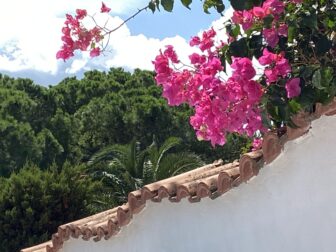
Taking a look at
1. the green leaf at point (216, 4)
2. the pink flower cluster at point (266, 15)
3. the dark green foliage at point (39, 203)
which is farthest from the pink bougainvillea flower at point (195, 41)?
the dark green foliage at point (39, 203)

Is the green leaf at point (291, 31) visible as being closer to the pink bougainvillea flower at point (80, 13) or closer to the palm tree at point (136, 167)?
the pink bougainvillea flower at point (80, 13)

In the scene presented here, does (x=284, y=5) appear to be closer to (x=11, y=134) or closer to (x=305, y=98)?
(x=305, y=98)

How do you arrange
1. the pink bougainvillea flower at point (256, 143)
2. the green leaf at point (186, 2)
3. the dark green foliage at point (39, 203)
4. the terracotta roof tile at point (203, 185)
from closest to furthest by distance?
the green leaf at point (186, 2)
the terracotta roof tile at point (203, 185)
the pink bougainvillea flower at point (256, 143)
the dark green foliage at point (39, 203)

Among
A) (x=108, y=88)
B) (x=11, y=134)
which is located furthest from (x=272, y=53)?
(x=108, y=88)

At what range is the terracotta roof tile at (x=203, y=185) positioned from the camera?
4.51 meters

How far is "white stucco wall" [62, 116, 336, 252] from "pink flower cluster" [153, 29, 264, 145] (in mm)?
661

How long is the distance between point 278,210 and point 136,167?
998 centimetres

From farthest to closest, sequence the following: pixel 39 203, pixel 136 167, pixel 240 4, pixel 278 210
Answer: pixel 136 167 < pixel 39 203 < pixel 278 210 < pixel 240 4

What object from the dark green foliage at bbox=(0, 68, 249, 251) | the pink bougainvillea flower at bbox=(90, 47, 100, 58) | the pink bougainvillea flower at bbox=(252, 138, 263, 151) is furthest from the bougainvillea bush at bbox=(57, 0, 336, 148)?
the dark green foliage at bbox=(0, 68, 249, 251)

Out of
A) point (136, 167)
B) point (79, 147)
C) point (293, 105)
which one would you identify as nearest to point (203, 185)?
point (293, 105)

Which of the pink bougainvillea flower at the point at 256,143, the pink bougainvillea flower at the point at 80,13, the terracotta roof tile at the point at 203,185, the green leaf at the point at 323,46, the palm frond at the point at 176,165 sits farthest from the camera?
the palm frond at the point at 176,165

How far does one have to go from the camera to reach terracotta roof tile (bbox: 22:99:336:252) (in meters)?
4.51

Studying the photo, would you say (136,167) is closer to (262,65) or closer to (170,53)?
(170,53)

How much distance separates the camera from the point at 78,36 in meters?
4.41
